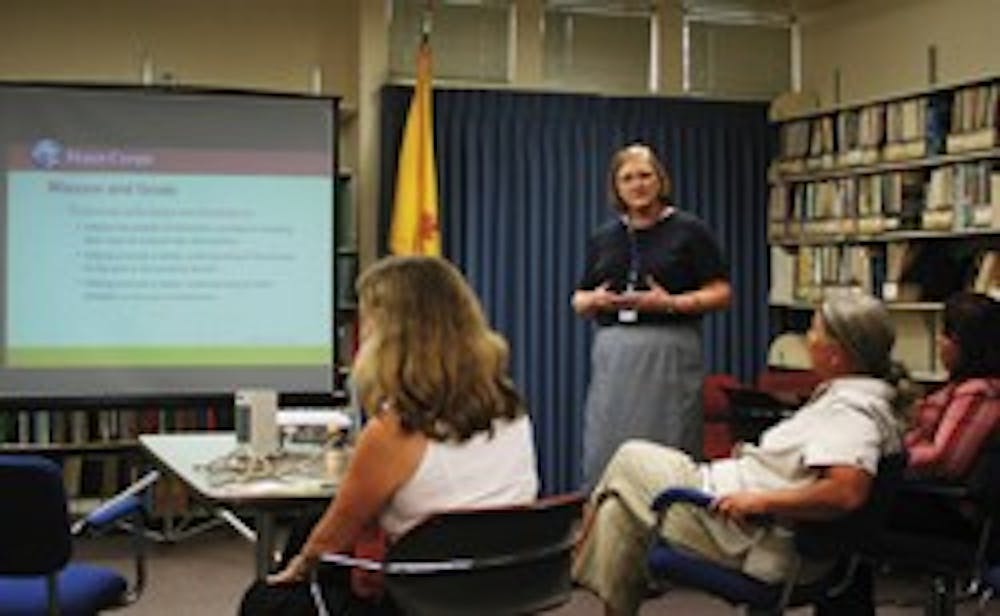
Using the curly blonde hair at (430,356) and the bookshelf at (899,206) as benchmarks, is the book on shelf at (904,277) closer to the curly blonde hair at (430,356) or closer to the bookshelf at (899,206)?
the bookshelf at (899,206)

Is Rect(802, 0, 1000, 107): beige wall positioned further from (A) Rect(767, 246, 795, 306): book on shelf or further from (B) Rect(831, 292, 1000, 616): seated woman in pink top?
(B) Rect(831, 292, 1000, 616): seated woman in pink top

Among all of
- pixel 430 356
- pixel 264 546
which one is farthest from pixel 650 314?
pixel 430 356

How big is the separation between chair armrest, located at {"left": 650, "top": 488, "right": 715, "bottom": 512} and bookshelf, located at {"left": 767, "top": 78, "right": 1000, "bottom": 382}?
257cm

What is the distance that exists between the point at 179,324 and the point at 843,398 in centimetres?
363

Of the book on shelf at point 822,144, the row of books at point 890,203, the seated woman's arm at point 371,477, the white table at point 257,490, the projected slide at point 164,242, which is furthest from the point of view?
the book on shelf at point 822,144

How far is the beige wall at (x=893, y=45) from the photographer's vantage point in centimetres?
620

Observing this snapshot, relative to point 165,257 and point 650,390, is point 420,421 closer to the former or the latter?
point 650,390

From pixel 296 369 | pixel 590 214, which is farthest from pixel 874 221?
pixel 296 369

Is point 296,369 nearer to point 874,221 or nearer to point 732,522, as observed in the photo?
point 874,221

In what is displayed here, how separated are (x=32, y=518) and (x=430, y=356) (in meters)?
1.08

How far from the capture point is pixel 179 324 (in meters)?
6.12

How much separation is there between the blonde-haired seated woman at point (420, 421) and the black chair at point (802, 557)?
Result: 74 cm

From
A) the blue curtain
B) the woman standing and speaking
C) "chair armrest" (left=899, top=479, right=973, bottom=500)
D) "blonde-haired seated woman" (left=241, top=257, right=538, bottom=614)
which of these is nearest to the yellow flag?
the blue curtain

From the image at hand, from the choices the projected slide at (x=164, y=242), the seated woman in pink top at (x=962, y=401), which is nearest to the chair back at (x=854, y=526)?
the seated woman in pink top at (x=962, y=401)
